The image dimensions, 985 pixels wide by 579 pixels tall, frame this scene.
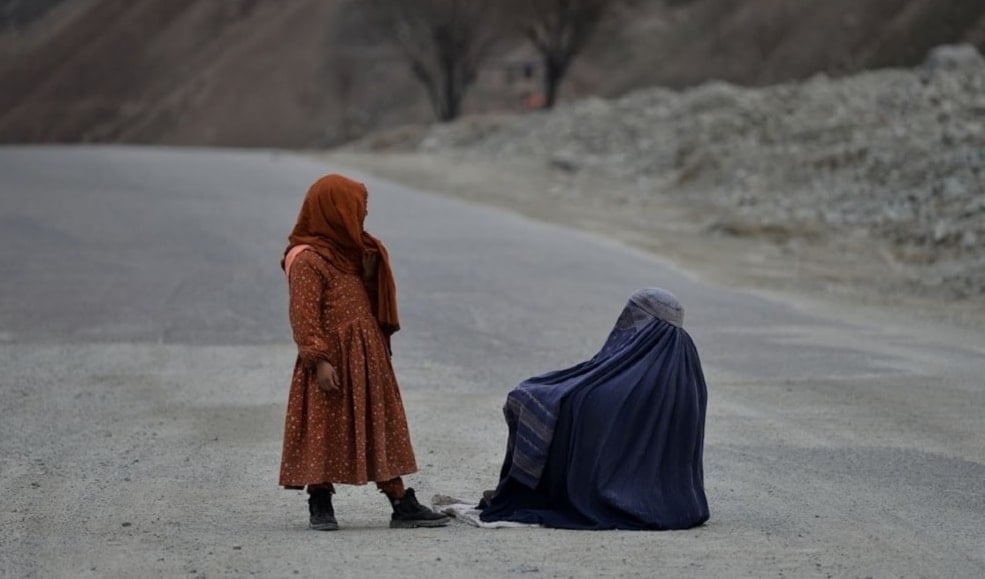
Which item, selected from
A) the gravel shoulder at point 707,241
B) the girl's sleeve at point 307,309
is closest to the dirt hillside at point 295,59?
the gravel shoulder at point 707,241

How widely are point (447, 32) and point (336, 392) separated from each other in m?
48.7

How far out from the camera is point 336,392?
21.1 ft

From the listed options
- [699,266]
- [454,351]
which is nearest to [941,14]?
[699,266]

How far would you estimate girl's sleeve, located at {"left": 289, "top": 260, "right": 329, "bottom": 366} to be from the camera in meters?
6.36

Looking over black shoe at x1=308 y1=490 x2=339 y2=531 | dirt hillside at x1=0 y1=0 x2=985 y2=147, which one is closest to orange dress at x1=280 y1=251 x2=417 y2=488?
black shoe at x1=308 y1=490 x2=339 y2=531

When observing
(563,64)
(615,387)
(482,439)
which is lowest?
(482,439)

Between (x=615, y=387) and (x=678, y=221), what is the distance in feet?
58.7

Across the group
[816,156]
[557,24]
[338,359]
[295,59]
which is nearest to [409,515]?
[338,359]

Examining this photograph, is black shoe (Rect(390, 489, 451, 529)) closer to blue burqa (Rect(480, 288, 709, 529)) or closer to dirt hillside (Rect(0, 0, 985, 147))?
blue burqa (Rect(480, 288, 709, 529))

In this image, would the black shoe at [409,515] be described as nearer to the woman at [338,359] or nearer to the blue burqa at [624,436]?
the woman at [338,359]

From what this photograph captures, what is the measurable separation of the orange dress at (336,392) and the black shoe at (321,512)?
0.44 ft

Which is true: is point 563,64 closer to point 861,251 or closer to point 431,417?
point 861,251

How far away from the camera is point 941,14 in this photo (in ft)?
199

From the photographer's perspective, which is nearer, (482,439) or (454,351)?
(482,439)
